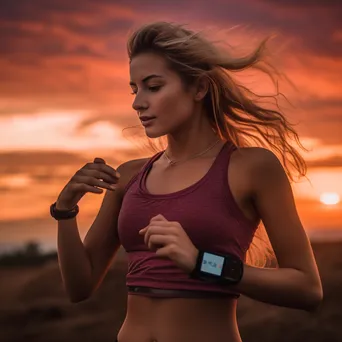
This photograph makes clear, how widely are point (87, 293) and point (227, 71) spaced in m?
1.03

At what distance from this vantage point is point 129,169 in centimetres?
391

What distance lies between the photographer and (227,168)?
349cm

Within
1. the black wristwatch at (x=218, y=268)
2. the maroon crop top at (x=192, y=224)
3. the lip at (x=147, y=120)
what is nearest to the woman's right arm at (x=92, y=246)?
the maroon crop top at (x=192, y=224)

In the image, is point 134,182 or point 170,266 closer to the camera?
point 170,266

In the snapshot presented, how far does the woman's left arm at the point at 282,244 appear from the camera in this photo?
131 inches

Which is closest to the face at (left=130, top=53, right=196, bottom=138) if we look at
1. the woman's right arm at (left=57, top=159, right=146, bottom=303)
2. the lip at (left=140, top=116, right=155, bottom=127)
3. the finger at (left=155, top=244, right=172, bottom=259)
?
the lip at (left=140, top=116, right=155, bottom=127)

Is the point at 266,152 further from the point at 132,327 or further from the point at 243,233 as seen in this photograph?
the point at 132,327

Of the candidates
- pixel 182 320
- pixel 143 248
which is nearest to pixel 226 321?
pixel 182 320

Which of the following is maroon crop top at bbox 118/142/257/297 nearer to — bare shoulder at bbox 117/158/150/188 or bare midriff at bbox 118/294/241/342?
bare midriff at bbox 118/294/241/342

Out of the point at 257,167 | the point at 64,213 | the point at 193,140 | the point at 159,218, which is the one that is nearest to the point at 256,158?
the point at 257,167

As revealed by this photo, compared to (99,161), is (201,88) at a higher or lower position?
higher

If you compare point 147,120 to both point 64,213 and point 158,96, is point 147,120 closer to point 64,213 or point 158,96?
point 158,96

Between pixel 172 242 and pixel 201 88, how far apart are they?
76cm

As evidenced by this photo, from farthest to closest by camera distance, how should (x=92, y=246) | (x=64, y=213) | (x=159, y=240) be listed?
(x=92, y=246), (x=64, y=213), (x=159, y=240)
